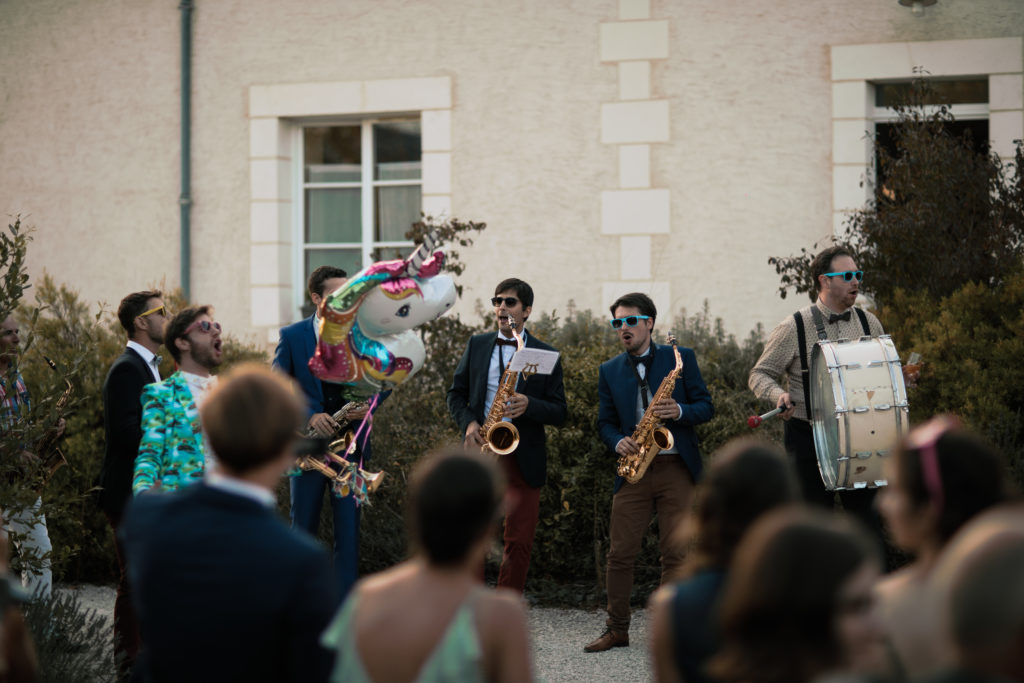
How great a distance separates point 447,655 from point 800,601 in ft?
2.72

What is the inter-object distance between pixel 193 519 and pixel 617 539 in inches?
166

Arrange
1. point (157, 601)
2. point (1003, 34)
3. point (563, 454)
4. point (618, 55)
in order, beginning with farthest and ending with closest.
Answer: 1. point (618, 55)
2. point (1003, 34)
3. point (563, 454)
4. point (157, 601)

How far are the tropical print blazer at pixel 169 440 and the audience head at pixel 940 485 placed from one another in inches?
114

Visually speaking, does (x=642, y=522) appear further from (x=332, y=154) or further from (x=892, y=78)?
(x=332, y=154)

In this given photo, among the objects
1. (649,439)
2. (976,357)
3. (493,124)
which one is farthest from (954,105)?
(649,439)

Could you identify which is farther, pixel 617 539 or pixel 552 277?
pixel 552 277

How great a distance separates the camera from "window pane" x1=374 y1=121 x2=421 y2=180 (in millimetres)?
11156

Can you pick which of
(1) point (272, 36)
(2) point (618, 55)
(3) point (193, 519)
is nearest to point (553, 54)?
(2) point (618, 55)

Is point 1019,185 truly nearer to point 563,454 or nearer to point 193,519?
point 563,454

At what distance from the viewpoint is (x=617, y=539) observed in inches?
263

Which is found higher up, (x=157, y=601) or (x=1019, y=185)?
(x=1019, y=185)

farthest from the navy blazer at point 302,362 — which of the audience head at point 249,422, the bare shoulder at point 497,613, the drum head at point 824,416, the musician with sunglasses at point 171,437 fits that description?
the bare shoulder at point 497,613

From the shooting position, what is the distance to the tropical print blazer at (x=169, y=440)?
4.70m

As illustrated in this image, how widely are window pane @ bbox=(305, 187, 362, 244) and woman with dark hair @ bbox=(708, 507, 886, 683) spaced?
9396 millimetres
